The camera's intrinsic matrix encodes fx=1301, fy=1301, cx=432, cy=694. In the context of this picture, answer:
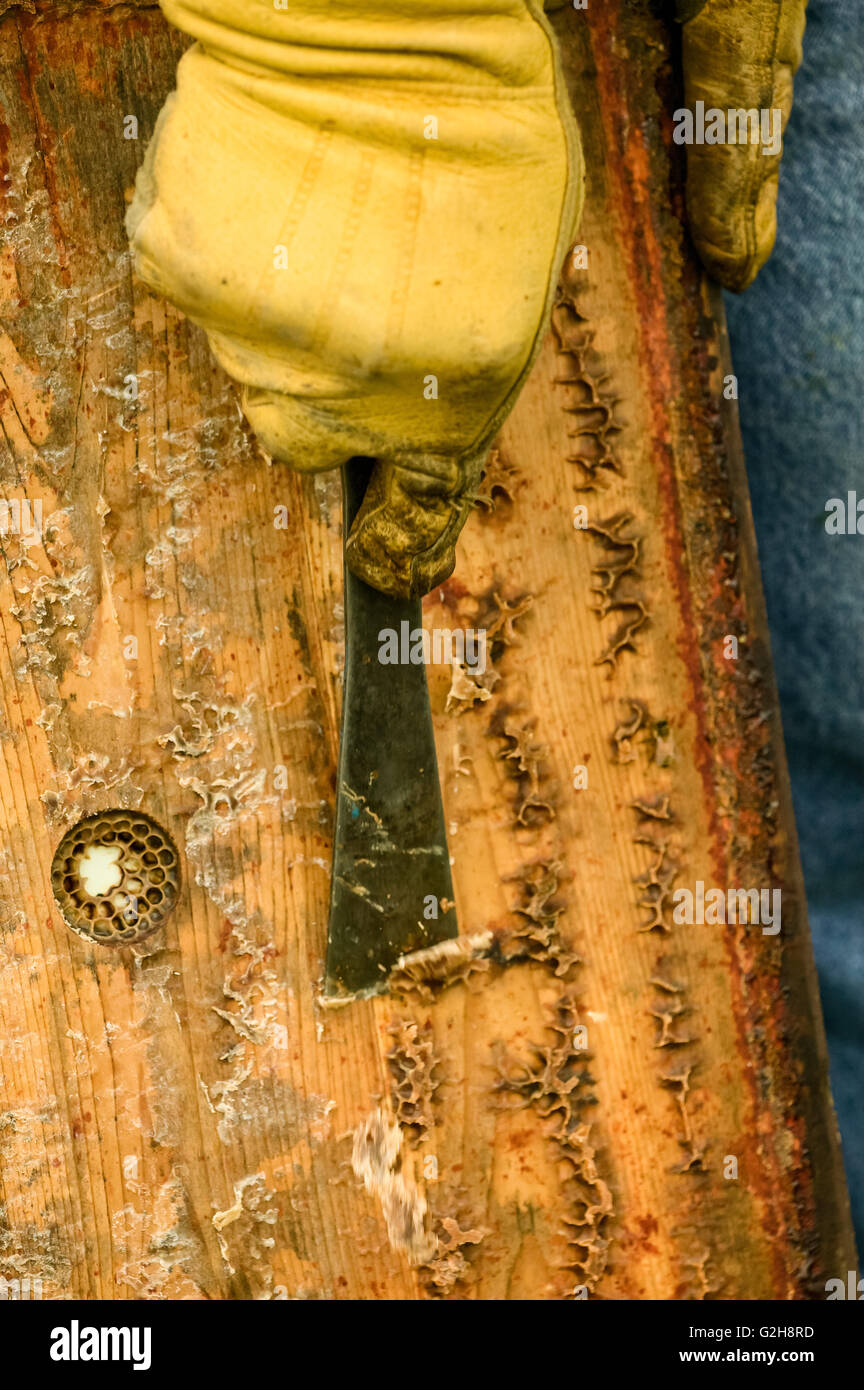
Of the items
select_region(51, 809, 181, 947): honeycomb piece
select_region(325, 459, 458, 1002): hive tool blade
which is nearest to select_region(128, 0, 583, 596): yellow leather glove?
select_region(325, 459, 458, 1002): hive tool blade

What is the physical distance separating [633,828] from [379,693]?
211 mm

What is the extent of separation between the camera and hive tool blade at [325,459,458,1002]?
75 centimetres

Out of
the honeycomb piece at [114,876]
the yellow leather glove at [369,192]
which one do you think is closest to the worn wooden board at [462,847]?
the honeycomb piece at [114,876]

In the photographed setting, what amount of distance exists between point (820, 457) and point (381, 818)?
1.43ft

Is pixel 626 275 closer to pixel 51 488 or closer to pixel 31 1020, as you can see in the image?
pixel 51 488

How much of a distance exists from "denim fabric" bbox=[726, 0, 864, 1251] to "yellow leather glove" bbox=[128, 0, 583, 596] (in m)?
0.41

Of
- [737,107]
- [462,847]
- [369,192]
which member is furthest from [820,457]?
[369,192]

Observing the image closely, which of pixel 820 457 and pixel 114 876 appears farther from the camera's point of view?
pixel 820 457

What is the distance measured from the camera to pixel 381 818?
79 centimetres

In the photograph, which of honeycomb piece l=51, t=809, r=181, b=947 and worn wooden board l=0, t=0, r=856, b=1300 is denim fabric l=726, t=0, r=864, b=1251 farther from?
honeycomb piece l=51, t=809, r=181, b=947

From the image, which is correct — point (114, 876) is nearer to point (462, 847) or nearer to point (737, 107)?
A: point (462, 847)

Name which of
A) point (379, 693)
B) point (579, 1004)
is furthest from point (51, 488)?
point (579, 1004)

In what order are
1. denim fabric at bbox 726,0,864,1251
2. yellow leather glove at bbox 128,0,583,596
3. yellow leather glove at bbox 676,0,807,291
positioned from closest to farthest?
1. yellow leather glove at bbox 128,0,583,596
2. yellow leather glove at bbox 676,0,807,291
3. denim fabric at bbox 726,0,864,1251

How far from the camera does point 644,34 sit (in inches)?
31.8
